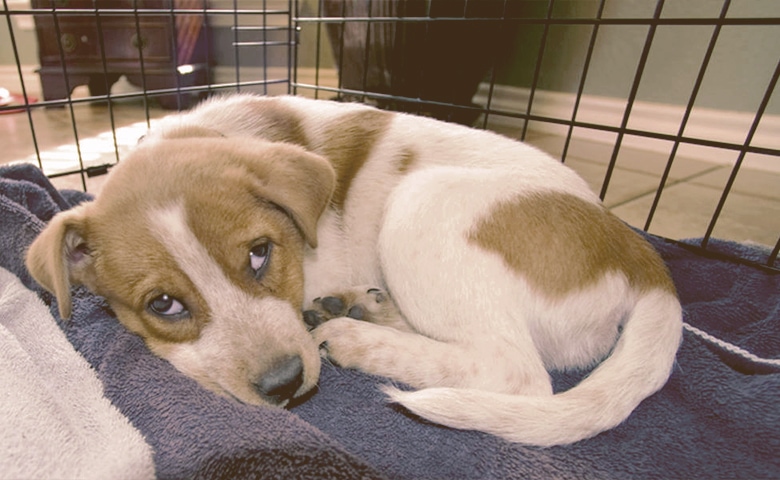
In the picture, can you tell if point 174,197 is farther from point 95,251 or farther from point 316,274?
point 316,274

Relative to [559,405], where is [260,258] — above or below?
above

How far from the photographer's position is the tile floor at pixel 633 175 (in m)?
2.91

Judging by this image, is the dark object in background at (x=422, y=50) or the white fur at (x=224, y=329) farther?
the dark object in background at (x=422, y=50)

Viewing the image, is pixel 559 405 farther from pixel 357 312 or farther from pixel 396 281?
pixel 357 312

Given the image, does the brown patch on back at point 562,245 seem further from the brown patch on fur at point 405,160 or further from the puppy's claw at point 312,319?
the puppy's claw at point 312,319

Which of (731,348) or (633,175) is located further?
(633,175)

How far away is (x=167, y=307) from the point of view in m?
1.35

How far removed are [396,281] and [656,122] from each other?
12.4ft

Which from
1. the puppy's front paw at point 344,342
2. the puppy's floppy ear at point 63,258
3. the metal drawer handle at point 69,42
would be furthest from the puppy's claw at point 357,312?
the metal drawer handle at point 69,42

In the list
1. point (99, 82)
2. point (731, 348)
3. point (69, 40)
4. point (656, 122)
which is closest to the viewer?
point (731, 348)

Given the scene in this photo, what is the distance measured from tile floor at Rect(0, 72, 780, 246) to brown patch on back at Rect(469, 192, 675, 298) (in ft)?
4.70

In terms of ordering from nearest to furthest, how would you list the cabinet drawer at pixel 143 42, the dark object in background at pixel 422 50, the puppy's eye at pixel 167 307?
1. the puppy's eye at pixel 167 307
2. the dark object in background at pixel 422 50
3. the cabinet drawer at pixel 143 42

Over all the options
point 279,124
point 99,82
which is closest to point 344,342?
point 279,124

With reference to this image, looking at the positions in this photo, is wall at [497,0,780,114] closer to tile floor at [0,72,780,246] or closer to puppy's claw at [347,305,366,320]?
tile floor at [0,72,780,246]
